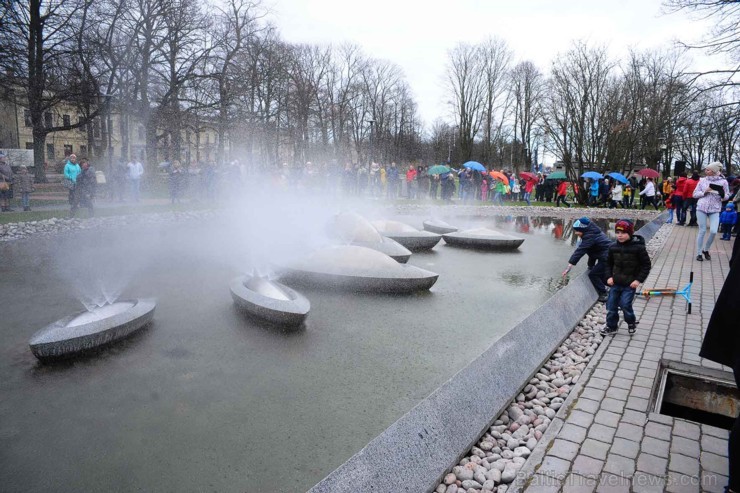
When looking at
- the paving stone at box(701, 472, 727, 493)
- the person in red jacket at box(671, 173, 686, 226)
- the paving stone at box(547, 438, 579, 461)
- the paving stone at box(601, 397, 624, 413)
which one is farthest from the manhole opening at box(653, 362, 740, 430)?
the person in red jacket at box(671, 173, 686, 226)

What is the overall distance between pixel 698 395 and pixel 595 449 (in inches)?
83.5

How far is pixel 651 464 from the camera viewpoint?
3.28m

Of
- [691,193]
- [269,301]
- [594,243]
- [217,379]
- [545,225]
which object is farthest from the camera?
[545,225]

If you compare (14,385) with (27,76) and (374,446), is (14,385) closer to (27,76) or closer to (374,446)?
(374,446)

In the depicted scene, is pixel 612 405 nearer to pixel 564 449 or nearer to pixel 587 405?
pixel 587 405

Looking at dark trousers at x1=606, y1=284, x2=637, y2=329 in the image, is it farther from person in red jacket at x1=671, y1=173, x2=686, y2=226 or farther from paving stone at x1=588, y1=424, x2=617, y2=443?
person in red jacket at x1=671, y1=173, x2=686, y2=226

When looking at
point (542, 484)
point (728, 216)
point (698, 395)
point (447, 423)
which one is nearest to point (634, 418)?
point (542, 484)

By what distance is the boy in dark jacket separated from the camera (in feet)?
19.1

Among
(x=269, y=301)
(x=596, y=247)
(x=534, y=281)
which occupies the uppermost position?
(x=596, y=247)

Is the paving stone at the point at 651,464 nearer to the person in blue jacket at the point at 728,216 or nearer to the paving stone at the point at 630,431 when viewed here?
the paving stone at the point at 630,431

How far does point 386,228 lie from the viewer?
1231 cm

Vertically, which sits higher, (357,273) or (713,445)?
(357,273)

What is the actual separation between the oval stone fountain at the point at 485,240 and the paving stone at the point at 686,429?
8879 millimetres

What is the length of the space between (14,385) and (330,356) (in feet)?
9.99
